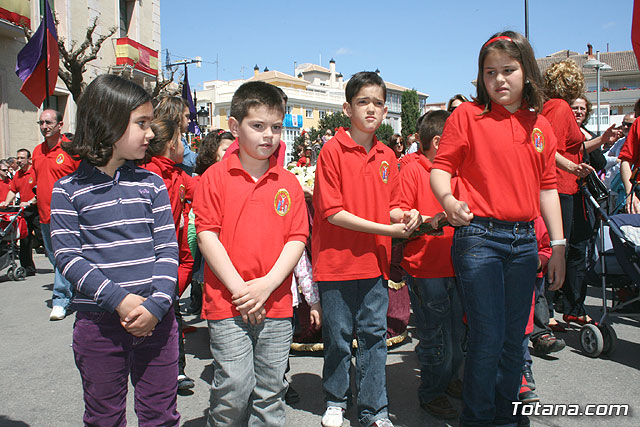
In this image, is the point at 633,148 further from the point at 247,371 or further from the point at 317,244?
the point at 247,371

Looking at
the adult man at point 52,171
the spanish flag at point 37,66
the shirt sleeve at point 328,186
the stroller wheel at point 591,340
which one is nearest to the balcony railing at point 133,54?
the spanish flag at point 37,66

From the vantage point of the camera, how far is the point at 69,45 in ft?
71.3

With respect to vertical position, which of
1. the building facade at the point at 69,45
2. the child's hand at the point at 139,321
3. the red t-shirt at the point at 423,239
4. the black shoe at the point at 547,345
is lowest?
the black shoe at the point at 547,345

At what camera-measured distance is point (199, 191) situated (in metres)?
2.65

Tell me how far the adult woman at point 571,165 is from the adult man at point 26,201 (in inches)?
311

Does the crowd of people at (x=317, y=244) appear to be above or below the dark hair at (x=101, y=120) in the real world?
below

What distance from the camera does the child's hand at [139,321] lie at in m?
2.16

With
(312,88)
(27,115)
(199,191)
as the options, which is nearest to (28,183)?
(199,191)

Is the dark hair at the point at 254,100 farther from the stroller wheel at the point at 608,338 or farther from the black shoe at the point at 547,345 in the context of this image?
the stroller wheel at the point at 608,338

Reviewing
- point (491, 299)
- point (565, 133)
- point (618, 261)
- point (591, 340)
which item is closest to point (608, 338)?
point (591, 340)

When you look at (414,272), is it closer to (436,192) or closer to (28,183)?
(436,192)

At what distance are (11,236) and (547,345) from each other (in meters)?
8.23

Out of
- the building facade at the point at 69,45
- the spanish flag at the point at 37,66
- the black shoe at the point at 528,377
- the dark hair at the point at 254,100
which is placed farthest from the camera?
the building facade at the point at 69,45

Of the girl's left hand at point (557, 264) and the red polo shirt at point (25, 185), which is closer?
the girl's left hand at point (557, 264)
